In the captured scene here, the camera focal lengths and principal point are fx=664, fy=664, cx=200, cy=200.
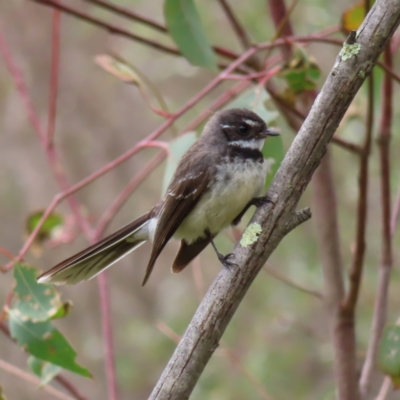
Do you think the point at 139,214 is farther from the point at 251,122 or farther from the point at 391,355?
the point at 391,355

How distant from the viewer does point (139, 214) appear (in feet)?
28.6

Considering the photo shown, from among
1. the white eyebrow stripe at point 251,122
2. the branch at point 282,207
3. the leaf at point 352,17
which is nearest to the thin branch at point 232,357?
the white eyebrow stripe at point 251,122

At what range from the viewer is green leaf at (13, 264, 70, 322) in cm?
262

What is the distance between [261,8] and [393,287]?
3.01 metres

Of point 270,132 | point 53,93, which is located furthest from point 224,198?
point 53,93

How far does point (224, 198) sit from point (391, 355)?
100cm

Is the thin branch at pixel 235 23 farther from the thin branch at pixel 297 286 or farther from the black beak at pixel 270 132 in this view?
the thin branch at pixel 297 286

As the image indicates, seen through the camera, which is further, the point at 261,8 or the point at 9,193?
the point at 9,193

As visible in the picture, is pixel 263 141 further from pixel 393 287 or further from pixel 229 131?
pixel 393 287

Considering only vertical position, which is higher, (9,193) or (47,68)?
(47,68)

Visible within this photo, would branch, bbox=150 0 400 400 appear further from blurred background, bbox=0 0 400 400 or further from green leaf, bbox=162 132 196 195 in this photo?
blurred background, bbox=0 0 400 400

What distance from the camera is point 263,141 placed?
10.4 feet

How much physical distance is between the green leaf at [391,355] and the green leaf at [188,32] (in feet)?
4.58

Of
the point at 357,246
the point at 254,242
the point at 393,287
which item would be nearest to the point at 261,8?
the point at 393,287
